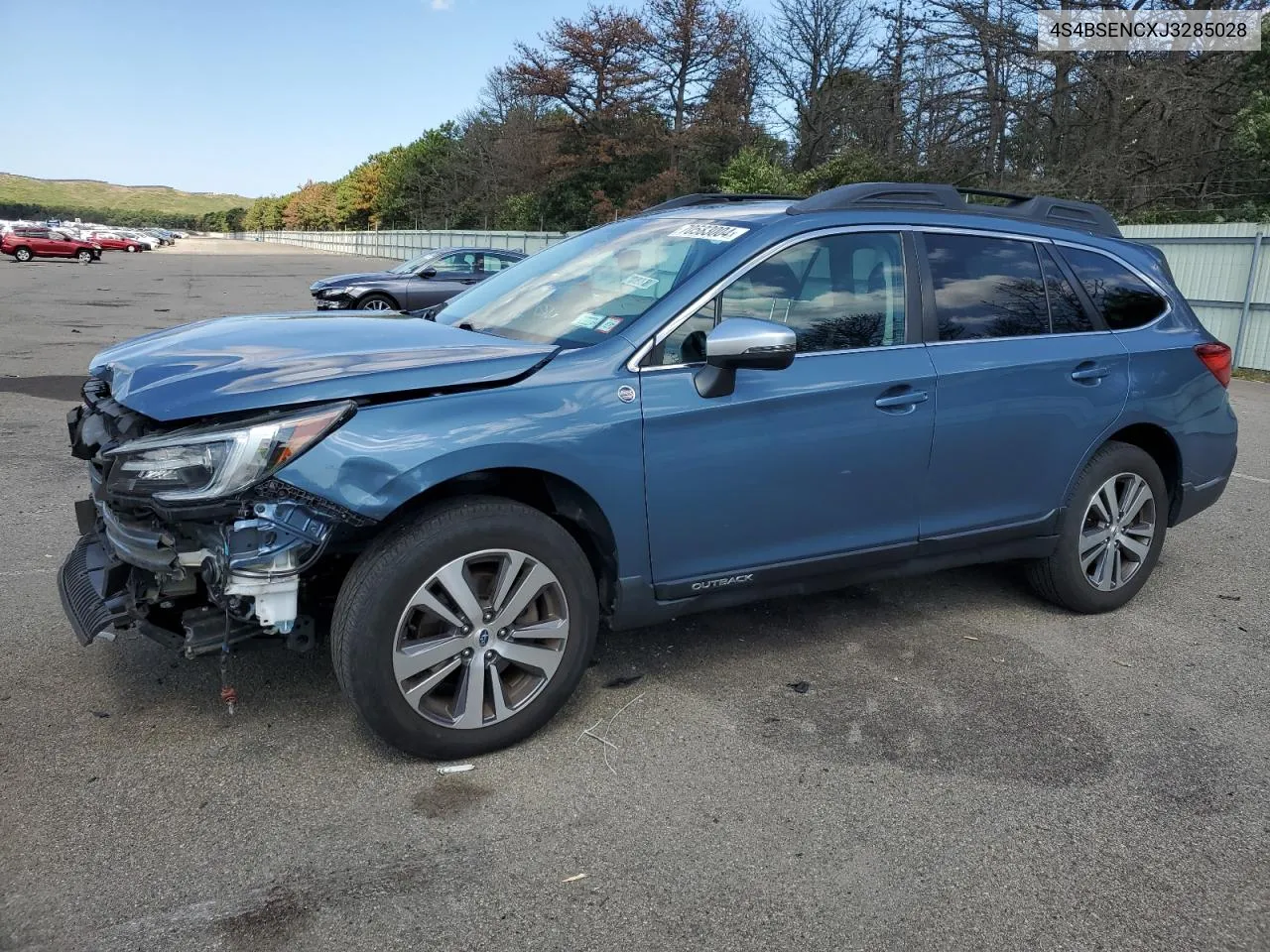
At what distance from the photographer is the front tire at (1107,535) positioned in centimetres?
438

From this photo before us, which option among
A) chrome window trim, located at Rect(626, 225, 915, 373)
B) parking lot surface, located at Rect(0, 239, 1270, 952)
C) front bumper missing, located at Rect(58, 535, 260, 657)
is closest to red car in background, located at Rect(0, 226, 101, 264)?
parking lot surface, located at Rect(0, 239, 1270, 952)

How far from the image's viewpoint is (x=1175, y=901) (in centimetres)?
256

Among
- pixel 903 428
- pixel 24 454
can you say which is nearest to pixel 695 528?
pixel 903 428

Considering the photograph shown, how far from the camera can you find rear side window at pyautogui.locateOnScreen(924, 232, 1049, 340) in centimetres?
396

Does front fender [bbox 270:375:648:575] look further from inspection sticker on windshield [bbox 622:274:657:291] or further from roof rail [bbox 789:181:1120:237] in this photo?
roof rail [bbox 789:181:1120:237]

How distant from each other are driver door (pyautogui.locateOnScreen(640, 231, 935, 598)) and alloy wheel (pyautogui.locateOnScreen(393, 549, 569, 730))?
446mm

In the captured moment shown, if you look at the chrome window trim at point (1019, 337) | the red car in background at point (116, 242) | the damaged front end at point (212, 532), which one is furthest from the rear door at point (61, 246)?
the chrome window trim at point (1019, 337)

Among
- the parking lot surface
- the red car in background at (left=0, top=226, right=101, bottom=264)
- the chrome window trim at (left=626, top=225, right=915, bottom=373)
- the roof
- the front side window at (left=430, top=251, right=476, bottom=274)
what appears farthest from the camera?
the red car in background at (left=0, top=226, right=101, bottom=264)

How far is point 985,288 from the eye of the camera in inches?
161

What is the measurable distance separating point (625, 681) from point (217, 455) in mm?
1727

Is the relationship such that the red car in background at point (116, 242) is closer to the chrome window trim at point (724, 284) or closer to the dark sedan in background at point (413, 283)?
the dark sedan in background at point (413, 283)

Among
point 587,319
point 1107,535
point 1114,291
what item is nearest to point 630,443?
point 587,319

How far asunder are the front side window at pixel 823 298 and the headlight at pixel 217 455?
123 centimetres

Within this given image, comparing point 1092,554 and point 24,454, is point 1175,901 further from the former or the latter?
point 24,454
